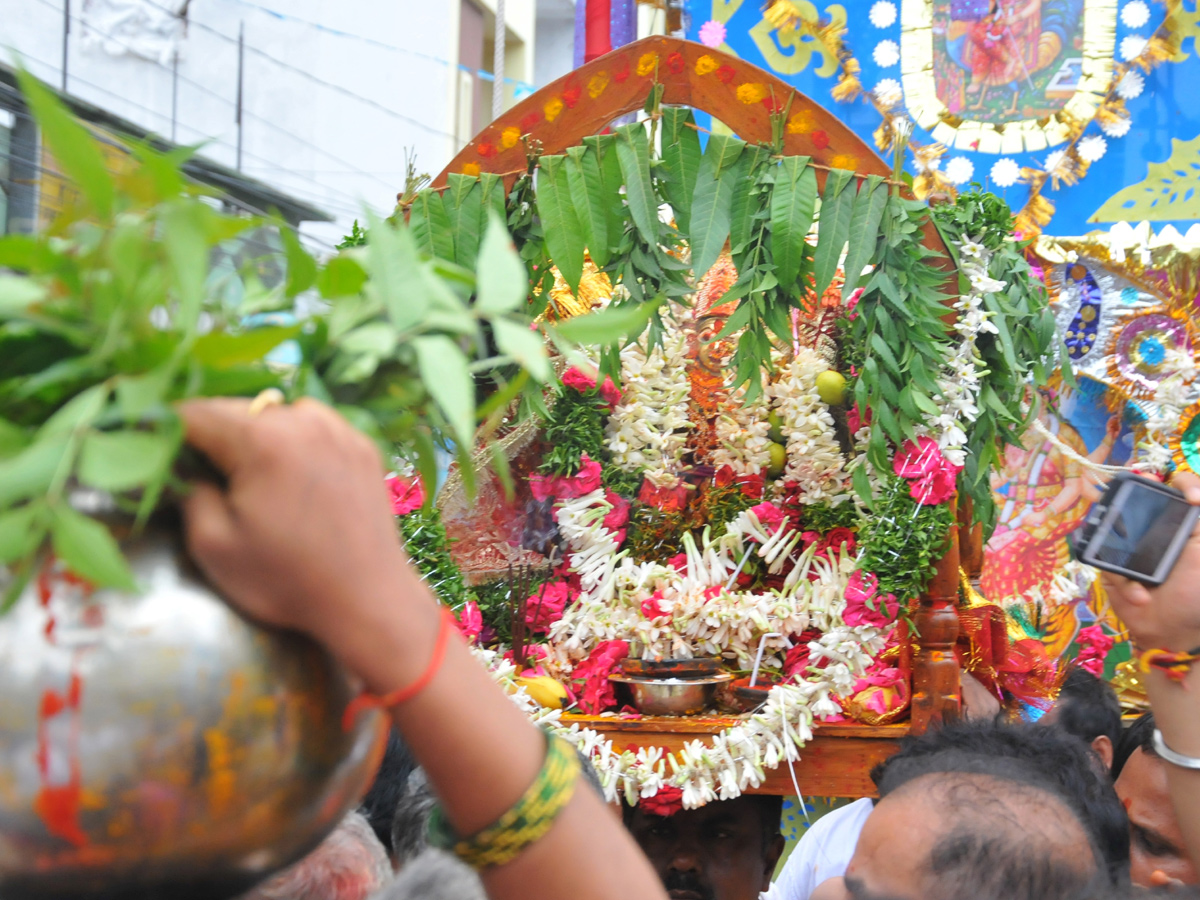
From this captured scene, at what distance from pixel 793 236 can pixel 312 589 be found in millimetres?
2024

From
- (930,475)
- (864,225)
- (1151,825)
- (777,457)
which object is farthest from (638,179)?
(1151,825)

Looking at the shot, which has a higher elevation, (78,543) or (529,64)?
(529,64)

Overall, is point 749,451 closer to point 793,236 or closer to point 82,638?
point 793,236

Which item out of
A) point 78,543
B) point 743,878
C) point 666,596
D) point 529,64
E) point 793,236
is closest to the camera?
point 78,543

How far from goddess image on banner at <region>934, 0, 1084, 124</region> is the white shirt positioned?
3.92m

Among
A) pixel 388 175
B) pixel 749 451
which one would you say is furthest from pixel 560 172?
pixel 388 175

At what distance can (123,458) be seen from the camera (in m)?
0.57

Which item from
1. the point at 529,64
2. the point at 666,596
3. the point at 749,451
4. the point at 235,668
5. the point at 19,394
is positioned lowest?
the point at 666,596

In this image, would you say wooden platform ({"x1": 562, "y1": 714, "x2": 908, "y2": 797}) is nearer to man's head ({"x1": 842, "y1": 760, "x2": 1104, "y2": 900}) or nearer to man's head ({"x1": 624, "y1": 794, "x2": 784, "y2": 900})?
man's head ({"x1": 624, "y1": 794, "x2": 784, "y2": 900})

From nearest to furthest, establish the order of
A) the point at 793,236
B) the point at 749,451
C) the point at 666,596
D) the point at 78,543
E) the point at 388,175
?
1. the point at 78,543
2. the point at 793,236
3. the point at 666,596
4. the point at 749,451
5. the point at 388,175

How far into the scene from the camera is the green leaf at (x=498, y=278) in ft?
2.20

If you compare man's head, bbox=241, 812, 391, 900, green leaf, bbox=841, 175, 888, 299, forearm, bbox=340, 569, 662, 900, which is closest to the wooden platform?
green leaf, bbox=841, 175, 888, 299

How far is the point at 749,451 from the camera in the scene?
347 cm

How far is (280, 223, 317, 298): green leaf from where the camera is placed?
2.30ft
